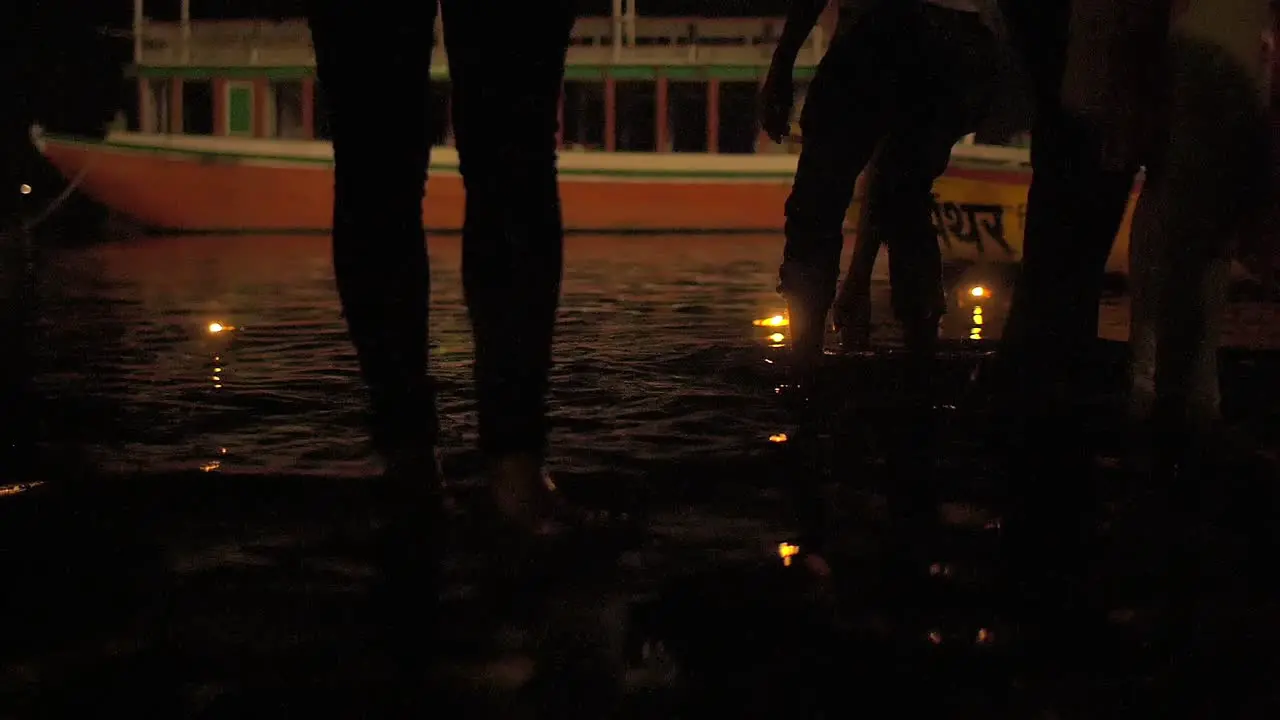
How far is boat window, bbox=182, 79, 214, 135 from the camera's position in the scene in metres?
16.5

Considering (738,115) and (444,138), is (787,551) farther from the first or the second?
(738,115)

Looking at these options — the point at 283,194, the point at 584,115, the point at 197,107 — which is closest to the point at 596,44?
the point at 584,115

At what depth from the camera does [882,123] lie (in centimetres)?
276

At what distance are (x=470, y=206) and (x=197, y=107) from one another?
16.3m

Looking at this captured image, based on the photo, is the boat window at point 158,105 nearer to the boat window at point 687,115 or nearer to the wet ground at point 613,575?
the boat window at point 687,115

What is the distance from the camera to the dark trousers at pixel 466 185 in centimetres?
163

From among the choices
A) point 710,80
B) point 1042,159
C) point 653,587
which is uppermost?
point 710,80

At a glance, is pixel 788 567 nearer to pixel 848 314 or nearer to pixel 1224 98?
pixel 1224 98

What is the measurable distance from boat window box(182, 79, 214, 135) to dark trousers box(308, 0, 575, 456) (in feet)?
51.9

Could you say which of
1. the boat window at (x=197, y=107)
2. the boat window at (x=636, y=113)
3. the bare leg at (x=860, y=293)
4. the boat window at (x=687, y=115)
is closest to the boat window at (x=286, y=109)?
the boat window at (x=197, y=107)

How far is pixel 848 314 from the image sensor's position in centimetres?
345

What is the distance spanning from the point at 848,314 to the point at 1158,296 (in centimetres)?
135

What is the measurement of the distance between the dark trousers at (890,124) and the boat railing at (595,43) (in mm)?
12257

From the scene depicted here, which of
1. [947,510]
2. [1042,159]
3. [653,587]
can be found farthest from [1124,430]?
[653,587]
